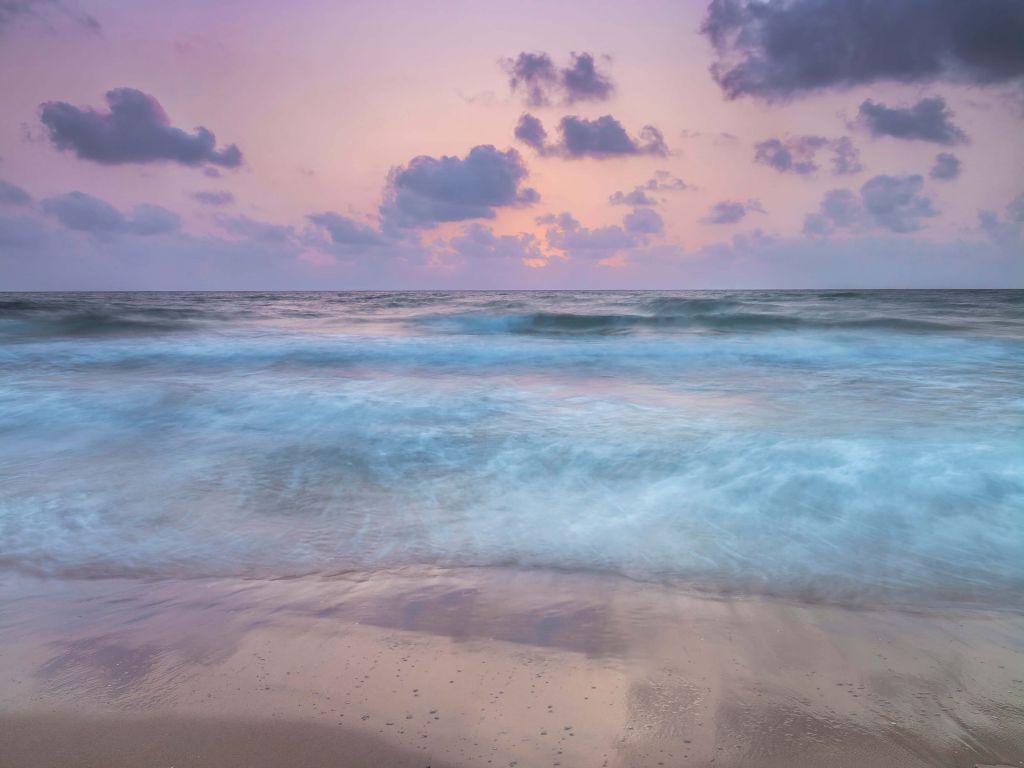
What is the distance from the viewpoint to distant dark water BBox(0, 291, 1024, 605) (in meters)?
3.81

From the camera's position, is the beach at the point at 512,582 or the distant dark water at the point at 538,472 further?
the distant dark water at the point at 538,472

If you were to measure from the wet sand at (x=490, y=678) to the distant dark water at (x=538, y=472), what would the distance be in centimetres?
42

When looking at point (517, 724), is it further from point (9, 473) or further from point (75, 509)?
point (9, 473)

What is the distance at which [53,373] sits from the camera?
11.9 meters

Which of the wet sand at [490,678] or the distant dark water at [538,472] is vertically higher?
the wet sand at [490,678]

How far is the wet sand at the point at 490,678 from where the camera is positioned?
6.86 feet

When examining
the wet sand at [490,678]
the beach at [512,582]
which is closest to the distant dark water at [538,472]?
the beach at [512,582]

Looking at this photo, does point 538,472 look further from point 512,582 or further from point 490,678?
point 490,678

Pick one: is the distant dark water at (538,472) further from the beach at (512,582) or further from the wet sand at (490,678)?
the wet sand at (490,678)

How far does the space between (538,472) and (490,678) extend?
3.16 meters

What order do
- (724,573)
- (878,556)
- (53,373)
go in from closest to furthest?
(724,573)
(878,556)
(53,373)

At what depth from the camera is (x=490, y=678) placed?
8.11ft

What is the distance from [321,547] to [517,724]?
6.97 ft

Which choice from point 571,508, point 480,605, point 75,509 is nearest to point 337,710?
point 480,605
